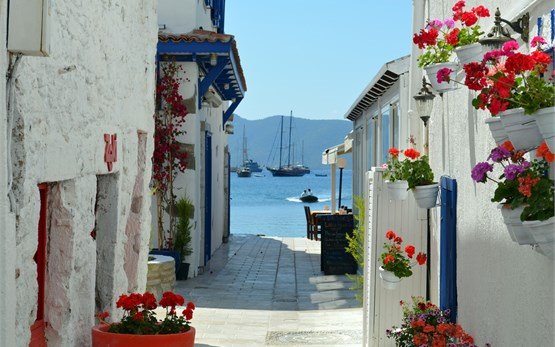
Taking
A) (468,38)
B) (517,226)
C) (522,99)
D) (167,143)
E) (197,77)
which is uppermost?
(197,77)

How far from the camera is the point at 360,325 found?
1277cm

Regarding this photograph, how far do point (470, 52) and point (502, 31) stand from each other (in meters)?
0.51

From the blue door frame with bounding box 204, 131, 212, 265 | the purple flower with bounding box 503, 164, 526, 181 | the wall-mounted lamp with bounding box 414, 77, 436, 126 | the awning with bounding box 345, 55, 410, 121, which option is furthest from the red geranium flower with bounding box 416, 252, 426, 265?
the blue door frame with bounding box 204, 131, 212, 265

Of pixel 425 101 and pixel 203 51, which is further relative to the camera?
pixel 203 51

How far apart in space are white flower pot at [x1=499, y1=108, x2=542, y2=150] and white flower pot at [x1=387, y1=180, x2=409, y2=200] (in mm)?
4981

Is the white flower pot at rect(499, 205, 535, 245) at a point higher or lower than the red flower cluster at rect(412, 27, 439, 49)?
lower

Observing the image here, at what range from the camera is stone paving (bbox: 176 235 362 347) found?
11.9 meters

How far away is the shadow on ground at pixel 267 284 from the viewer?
48.7 ft

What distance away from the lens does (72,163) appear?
21.3 ft

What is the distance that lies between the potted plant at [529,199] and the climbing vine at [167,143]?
12.9 meters

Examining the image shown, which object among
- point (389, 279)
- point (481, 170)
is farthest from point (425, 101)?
point (481, 170)

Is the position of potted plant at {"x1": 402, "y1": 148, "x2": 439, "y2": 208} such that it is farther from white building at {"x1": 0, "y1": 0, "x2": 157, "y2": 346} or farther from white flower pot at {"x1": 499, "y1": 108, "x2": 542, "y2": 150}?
white flower pot at {"x1": 499, "y1": 108, "x2": 542, "y2": 150}

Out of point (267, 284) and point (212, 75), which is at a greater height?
point (212, 75)

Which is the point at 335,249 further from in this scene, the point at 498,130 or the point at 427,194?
the point at 498,130
